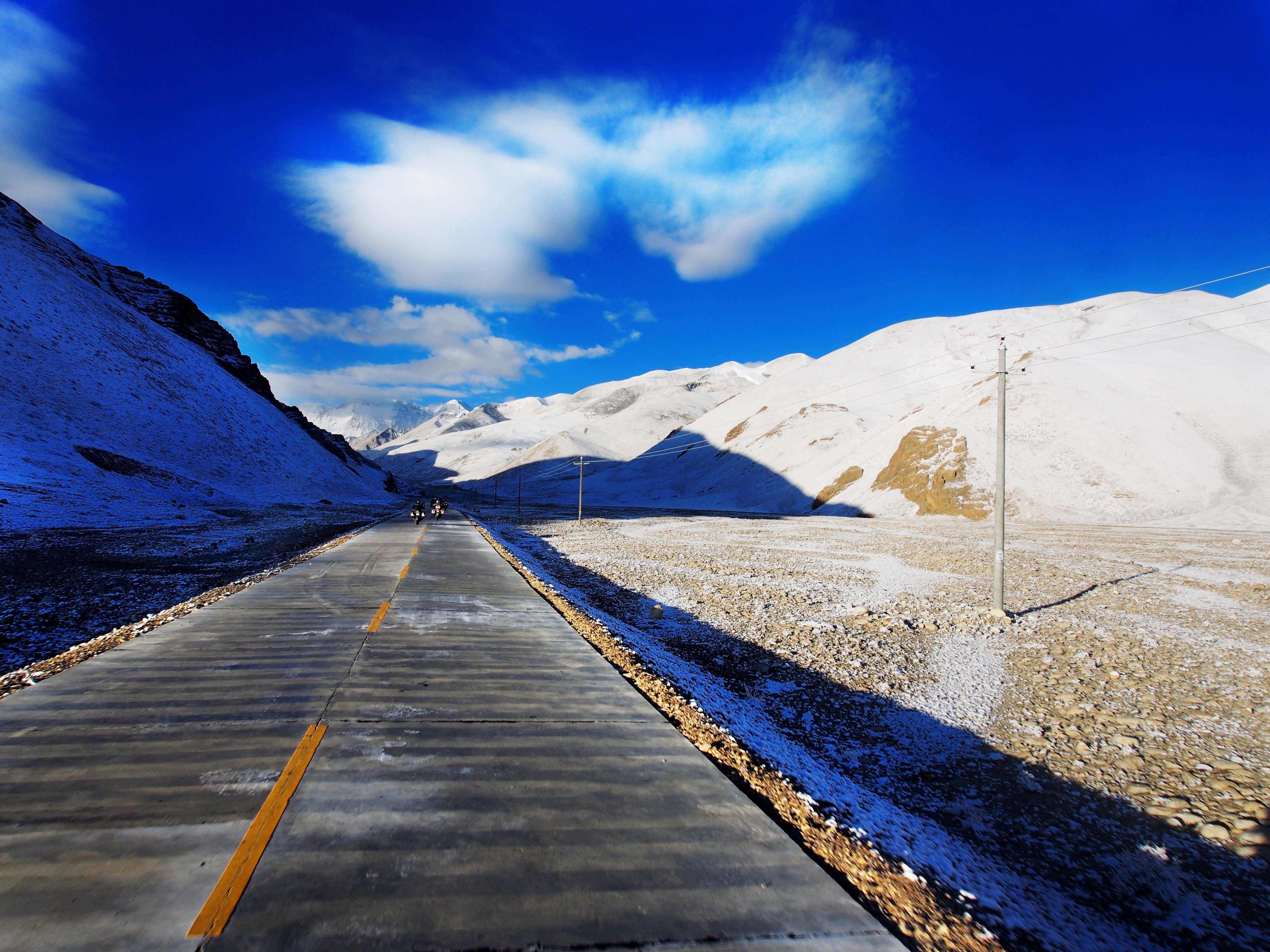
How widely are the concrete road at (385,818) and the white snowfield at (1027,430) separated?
30076mm

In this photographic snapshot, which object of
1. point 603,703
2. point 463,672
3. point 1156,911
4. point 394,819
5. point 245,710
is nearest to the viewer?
point 394,819

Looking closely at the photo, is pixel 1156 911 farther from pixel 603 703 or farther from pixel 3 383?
pixel 3 383

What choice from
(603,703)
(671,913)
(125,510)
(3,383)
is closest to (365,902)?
(671,913)

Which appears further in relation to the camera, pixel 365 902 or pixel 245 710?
pixel 245 710

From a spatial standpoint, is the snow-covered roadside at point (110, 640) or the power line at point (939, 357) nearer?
the snow-covered roadside at point (110, 640)

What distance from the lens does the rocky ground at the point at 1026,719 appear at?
4.98 m

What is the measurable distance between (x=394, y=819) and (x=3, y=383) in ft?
208

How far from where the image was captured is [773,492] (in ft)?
251

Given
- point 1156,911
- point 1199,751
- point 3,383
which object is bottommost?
point 1156,911

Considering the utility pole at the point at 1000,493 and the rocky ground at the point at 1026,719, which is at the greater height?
the utility pole at the point at 1000,493

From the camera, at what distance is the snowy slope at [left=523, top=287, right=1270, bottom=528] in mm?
45844

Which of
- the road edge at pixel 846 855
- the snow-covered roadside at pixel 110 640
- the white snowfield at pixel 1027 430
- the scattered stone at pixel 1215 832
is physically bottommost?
the scattered stone at pixel 1215 832

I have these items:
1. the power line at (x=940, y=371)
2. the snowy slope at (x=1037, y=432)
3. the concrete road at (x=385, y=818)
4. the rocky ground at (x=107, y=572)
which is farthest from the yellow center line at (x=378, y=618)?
the power line at (x=940, y=371)

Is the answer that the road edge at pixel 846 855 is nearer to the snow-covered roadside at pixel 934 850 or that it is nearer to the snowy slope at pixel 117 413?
the snow-covered roadside at pixel 934 850
